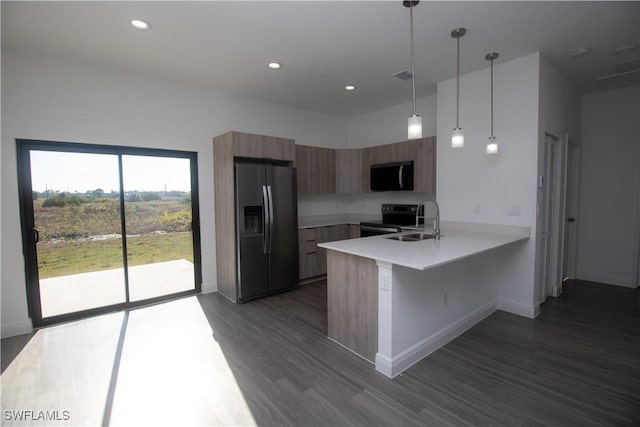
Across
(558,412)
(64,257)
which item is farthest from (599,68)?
(64,257)

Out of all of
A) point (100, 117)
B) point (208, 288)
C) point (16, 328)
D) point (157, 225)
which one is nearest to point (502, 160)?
point (208, 288)

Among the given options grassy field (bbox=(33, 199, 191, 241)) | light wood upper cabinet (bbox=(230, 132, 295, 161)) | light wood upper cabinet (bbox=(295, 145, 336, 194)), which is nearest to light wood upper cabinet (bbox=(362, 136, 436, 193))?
light wood upper cabinet (bbox=(295, 145, 336, 194))

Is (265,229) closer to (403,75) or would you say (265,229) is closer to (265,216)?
(265,216)

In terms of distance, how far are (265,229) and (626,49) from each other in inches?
173

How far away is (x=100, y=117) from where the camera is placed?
341 cm

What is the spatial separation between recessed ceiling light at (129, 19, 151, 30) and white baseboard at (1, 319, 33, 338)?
314 cm

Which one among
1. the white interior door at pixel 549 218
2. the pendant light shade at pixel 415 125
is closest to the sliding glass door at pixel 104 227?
the pendant light shade at pixel 415 125

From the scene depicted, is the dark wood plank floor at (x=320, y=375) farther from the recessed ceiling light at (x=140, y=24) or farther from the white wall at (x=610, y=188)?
the recessed ceiling light at (x=140, y=24)

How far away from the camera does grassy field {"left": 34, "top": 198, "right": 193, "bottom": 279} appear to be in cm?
325

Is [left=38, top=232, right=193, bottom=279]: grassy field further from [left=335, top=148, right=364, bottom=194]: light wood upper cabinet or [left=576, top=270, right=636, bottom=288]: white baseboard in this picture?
[left=576, top=270, right=636, bottom=288]: white baseboard

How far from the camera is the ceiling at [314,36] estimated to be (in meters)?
2.35

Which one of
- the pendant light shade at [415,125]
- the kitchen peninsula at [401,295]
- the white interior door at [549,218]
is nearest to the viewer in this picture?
the kitchen peninsula at [401,295]

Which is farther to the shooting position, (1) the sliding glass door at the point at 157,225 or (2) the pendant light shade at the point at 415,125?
(1) the sliding glass door at the point at 157,225

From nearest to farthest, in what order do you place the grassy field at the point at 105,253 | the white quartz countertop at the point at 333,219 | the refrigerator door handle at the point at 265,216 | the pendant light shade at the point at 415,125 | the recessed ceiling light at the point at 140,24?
the pendant light shade at the point at 415,125 < the recessed ceiling light at the point at 140,24 < the grassy field at the point at 105,253 < the refrigerator door handle at the point at 265,216 < the white quartz countertop at the point at 333,219
